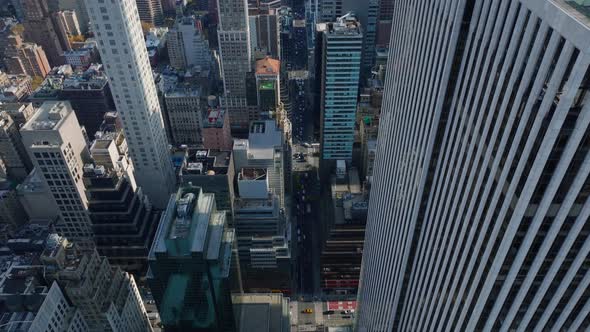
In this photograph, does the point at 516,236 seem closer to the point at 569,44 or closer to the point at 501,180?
the point at 501,180

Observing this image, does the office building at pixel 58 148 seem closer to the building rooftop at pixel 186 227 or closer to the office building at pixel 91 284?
the office building at pixel 91 284

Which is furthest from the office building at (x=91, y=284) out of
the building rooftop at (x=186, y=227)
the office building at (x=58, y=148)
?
the office building at (x=58, y=148)

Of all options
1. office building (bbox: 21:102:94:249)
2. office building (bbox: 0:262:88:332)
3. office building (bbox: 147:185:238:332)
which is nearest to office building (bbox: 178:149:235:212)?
office building (bbox: 147:185:238:332)

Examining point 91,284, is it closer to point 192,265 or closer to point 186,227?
point 192,265

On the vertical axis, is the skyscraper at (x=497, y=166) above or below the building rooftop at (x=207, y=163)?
above

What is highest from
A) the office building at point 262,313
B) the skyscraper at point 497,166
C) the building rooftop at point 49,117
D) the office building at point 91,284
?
the skyscraper at point 497,166
